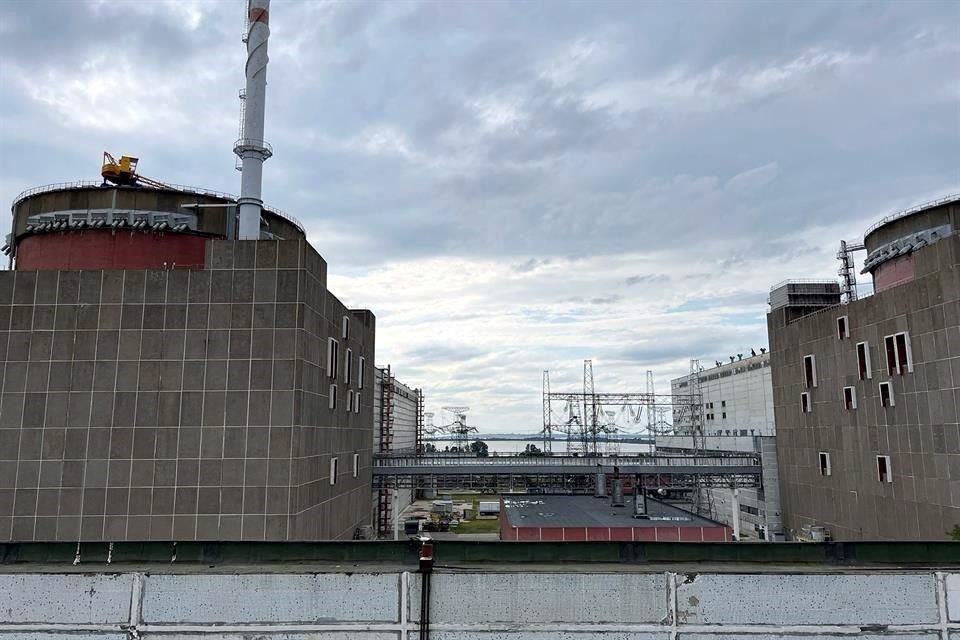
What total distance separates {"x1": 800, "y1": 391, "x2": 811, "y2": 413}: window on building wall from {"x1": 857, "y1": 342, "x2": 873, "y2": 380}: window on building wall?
7.32 metres

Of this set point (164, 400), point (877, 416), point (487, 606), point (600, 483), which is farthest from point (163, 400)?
point (600, 483)

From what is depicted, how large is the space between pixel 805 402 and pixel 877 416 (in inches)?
363

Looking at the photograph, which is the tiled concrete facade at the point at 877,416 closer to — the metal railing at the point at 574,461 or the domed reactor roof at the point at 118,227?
the metal railing at the point at 574,461

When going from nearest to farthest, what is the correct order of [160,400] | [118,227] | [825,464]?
1. [160,400]
2. [118,227]
3. [825,464]

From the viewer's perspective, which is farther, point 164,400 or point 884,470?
point 884,470

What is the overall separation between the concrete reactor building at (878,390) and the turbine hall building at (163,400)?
114ft

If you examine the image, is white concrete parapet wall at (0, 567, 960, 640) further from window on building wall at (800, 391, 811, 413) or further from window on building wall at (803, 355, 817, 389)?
window on building wall at (800, 391, 811, 413)

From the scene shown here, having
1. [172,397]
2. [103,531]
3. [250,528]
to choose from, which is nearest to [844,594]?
[250,528]

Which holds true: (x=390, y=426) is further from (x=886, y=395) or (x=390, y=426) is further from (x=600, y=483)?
(x=886, y=395)

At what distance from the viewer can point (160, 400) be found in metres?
31.5

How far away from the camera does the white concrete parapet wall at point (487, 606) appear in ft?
47.5

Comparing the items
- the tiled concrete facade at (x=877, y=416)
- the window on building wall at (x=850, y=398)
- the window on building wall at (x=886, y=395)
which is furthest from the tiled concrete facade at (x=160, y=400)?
the window on building wall at (x=850, y=398)

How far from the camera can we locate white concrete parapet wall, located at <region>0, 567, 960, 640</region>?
14.5 meters

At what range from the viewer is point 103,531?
30594 mm
